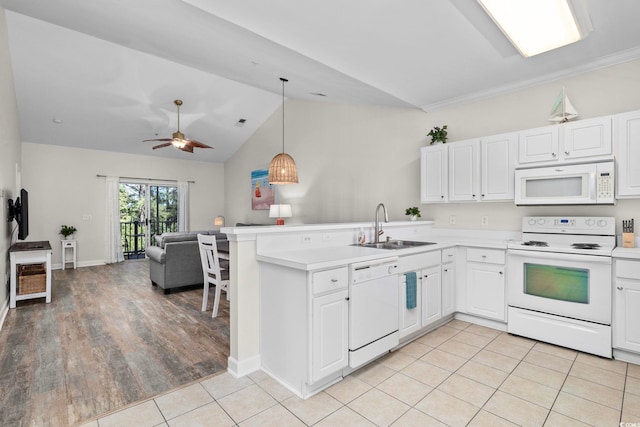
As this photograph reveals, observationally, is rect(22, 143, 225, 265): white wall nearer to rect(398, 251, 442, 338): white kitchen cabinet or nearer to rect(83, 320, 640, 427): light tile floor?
rect(83, 320, 640, 427): light tile floor

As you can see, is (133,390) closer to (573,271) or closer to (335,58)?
(335,58)

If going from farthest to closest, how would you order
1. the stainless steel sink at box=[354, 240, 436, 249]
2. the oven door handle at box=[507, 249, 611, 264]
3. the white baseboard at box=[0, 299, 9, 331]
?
the white baseboard at box=[0, 299, 9, 331] < the stainless steel sink at box=[354, 240, 436, 249] < the oven door handle at box=[507, 249, 611, 264]

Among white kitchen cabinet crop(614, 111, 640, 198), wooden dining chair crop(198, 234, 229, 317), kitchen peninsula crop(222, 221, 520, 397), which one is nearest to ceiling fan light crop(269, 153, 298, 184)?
wooden dining chair crop(198, 234, 229, 317)

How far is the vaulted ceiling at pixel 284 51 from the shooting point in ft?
7.80

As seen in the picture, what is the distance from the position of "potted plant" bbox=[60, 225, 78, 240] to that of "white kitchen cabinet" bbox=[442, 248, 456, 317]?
291 inches

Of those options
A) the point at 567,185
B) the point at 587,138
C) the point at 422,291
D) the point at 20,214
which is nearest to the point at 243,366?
the point at 422,291

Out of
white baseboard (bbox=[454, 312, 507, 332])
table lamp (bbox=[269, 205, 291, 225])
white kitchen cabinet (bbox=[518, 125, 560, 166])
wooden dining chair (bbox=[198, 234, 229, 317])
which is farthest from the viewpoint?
table lamp (bbox=[269, 205, 291, 225])

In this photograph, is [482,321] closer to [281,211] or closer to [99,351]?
[99,351]

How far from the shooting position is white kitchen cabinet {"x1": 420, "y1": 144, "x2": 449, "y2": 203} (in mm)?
3736

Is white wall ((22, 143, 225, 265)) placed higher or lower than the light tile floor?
higher

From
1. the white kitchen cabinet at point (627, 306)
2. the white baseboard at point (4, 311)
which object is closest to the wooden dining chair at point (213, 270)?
the white baseboard at point (4, 311)

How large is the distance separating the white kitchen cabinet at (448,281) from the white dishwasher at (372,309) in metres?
0.90

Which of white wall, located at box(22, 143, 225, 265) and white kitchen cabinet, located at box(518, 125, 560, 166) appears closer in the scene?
white kitchen cabinet, located at box(518, 125, 560, 166)

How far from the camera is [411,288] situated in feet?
9.03
